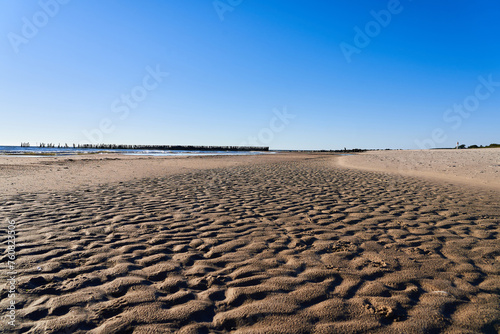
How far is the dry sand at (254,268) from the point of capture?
2.60m

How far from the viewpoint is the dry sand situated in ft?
8.53

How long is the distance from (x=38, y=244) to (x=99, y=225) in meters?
1.16

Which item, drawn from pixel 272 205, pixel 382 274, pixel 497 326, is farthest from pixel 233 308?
pixel 272 205

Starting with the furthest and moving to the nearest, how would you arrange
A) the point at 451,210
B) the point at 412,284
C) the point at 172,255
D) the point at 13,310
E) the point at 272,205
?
the point at 272,205 → the point at 451,210 → the point at 172,255 → the point at 412,284 → the point at 13,310

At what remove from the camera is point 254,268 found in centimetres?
367

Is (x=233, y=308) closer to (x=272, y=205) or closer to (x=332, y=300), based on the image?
(x=332, y=300)

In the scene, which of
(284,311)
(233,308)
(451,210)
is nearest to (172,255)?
(233,308)

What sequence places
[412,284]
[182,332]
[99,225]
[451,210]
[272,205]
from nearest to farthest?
[182,332], [412,284], [99,225], [451,210], [272,205]

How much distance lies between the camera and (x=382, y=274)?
138 inches

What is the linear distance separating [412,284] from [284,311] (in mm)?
1805

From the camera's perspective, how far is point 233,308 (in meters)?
2.77

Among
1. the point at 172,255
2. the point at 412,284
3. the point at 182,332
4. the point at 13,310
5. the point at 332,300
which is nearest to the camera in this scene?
the point at 182,332

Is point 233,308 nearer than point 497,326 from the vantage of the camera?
No

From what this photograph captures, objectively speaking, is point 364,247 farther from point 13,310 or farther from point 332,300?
point 13,310
